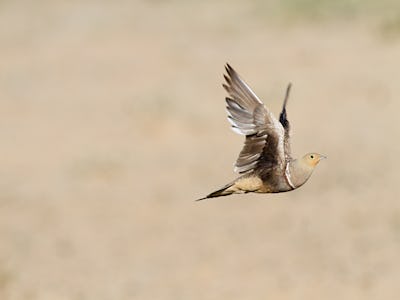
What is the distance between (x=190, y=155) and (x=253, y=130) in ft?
35.3

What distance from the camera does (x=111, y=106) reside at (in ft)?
60.7

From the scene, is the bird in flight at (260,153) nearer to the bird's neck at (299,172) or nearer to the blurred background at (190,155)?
the bird's neck at (299,172)

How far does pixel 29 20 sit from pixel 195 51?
5.20m

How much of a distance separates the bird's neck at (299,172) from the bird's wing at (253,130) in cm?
9

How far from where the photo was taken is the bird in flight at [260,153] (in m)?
5.45

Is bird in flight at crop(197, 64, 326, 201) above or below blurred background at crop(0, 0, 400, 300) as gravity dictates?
above

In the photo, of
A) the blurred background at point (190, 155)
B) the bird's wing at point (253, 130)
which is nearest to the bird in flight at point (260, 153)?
the bird's wing at point (253, 130)

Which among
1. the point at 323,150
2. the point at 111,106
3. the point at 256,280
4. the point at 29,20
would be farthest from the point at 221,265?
the point at 29,20

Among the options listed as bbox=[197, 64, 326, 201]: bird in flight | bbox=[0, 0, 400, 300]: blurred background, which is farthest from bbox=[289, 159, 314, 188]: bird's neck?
bbox=[0, 0, 400, 300]: blurred background

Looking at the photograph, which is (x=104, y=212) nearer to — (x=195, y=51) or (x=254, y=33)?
(x=195, y=51)

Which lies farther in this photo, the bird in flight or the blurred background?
the blurred background

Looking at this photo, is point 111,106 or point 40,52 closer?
point 111,106

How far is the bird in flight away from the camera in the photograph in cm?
545

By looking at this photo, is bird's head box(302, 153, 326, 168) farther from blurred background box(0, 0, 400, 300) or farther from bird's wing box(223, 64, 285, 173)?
blurred background box(0, 0, 400, 300)
